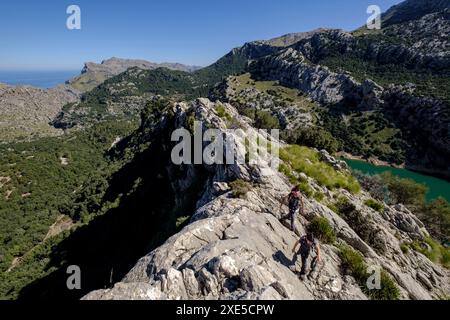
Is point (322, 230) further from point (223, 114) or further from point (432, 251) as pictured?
point (223, 114)

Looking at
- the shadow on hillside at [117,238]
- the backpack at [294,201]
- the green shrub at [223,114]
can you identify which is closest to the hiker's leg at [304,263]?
the backpack at [294,201]

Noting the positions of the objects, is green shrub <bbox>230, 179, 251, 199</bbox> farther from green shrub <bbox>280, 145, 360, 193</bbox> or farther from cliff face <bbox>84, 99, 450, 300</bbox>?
green shrub <bbox>280, 145, 360, 193</bbox>

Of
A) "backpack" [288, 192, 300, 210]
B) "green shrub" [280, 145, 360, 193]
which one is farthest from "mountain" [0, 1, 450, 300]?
"backpack" [288, 192, 300, 210]

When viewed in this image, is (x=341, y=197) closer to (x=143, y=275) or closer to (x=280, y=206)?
(x=280, y=206)

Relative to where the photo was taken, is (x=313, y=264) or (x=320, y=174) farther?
(x=320, y=174)

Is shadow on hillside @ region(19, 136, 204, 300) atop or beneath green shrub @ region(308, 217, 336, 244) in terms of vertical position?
beneath

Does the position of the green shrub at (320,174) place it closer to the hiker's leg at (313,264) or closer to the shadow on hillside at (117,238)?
the hiker's leg at (313,264)

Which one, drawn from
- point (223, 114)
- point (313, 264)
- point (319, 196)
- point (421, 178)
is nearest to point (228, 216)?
point (313, 264)
